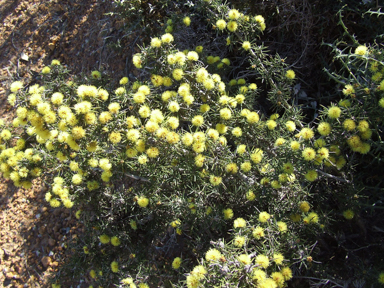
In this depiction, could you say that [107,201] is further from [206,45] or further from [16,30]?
[16,30]

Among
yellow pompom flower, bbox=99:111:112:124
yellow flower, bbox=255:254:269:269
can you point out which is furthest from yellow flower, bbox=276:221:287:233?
yellow pompom flower, bbox=99:111:112:124

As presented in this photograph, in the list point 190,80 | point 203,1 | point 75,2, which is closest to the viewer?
point 190,80

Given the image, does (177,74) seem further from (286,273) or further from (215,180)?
(286,273)

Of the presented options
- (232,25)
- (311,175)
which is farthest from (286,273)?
(232,25)

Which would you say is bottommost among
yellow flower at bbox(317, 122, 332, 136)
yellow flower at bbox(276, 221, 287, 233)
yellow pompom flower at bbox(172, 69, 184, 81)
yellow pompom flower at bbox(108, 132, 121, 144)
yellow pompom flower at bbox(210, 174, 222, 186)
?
yellow flower at bbox(276, 221, 287, 233)

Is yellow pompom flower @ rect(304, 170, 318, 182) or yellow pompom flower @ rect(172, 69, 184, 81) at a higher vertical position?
yellow pompom flower @ rect(172, 69, 184, 81)

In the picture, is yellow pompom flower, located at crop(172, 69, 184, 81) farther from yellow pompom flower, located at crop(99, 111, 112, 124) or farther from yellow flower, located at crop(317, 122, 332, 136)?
yellow flower, located at crop(317, 122, 332, 136)

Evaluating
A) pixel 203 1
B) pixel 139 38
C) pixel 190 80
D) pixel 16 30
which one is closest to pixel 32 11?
pixel 16 30

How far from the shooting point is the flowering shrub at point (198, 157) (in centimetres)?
196

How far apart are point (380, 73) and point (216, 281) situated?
1681 millimetres

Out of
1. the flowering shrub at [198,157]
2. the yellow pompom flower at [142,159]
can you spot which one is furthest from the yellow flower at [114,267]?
the yellow pompom flower at [142,159]

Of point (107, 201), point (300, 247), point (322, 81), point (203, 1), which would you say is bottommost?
point (107, 201)

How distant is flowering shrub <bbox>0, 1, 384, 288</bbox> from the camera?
6.42 ft

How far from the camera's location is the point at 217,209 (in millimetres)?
2416
